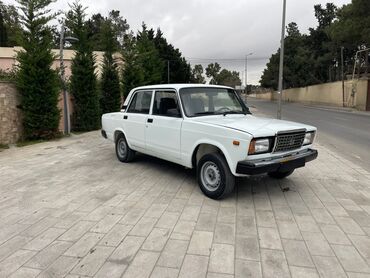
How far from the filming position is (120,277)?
2854mm

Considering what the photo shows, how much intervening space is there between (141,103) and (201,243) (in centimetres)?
388

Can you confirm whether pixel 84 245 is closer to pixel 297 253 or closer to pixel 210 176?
pixel 210 176

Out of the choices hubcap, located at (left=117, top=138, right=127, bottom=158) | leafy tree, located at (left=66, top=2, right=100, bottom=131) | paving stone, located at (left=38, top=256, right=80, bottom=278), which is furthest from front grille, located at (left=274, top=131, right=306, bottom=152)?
leafy tree, located at (left=66, top=2, right=100, bottom=131)

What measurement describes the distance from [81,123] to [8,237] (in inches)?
395

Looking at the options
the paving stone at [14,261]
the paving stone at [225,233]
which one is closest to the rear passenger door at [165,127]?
the paving stone at [225,233]

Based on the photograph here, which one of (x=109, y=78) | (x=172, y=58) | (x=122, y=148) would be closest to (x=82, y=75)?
(x=109, y=78)

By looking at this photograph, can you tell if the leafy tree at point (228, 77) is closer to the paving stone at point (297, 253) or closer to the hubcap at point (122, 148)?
the hubcap at point (122, 148)

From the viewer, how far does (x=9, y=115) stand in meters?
9.90

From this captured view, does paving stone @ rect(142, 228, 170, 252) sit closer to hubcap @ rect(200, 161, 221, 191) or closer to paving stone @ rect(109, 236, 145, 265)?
paving stone @ rect(109, 236, 145, 265)

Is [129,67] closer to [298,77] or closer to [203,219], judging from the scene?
[203,219]

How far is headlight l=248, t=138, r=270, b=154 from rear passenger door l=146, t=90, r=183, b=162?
1480 mm

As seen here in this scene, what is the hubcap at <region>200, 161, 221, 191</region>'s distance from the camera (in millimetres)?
4762

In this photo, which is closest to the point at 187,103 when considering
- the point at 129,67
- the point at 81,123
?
the point at 81,123

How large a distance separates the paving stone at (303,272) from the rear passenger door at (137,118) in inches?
160
